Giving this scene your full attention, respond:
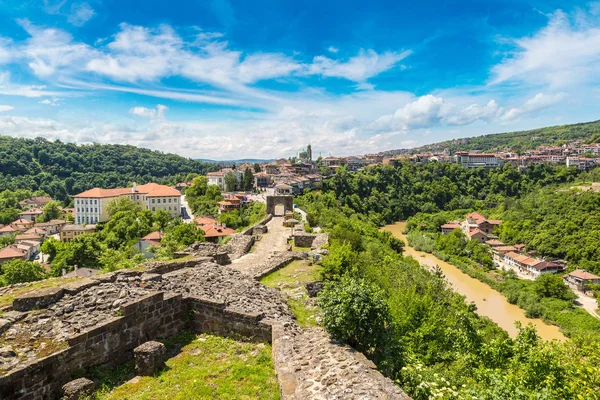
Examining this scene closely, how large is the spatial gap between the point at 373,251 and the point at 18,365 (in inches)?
810

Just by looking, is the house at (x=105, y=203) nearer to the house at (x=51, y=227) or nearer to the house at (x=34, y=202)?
the house at (x=51, y=227)

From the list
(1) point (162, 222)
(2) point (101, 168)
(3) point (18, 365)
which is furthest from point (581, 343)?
(2) point (101, 168)

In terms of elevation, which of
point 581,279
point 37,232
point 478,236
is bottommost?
point 581,279

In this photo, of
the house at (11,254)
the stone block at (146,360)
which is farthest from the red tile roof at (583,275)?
the house at (11,254)

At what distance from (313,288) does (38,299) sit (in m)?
8.29

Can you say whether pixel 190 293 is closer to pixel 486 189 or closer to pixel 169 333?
pixel 169 333

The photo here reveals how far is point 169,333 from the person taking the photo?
8.24 metres

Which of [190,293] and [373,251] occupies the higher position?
[190,293]

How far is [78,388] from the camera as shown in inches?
231

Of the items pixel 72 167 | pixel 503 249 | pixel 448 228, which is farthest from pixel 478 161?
pixel 72 167

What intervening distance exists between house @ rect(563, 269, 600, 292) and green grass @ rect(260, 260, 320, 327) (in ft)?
127

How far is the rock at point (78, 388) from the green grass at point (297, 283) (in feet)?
15.9

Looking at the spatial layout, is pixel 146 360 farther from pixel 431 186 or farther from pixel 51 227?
pixel 431 186

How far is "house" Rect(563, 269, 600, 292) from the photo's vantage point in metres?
39.2
